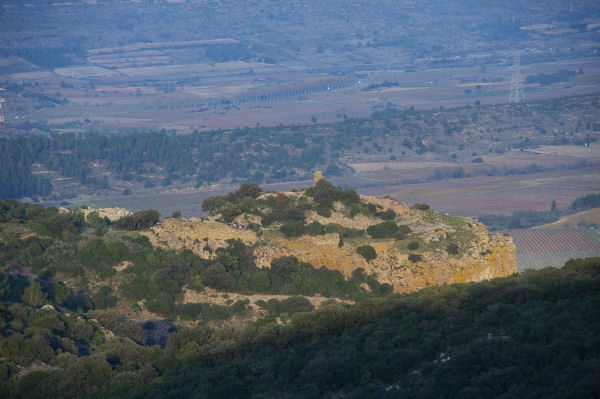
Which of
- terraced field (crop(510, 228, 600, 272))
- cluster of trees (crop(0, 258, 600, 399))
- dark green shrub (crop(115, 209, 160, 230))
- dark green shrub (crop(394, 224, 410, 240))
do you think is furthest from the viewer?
terraced field (crop(510, 228, 600, 272))

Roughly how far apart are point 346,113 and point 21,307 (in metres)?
145

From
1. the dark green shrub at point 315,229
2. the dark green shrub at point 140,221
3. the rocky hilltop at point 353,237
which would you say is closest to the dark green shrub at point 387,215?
the rocky hilltop at point 353,237

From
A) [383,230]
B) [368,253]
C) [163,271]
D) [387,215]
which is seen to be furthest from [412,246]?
[163,271]

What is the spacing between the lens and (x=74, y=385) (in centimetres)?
2039

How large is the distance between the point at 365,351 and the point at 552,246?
58.1m

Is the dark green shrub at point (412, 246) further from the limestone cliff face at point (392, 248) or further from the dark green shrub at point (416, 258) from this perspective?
the dark green shrub at point (416, 258)

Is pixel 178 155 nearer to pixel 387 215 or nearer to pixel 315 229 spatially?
pixel 387 215

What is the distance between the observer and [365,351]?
19703 mm

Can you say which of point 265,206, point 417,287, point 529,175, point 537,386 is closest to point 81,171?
point 529,175

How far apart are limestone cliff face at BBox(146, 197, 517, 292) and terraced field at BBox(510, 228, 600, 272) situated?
32.8 meters

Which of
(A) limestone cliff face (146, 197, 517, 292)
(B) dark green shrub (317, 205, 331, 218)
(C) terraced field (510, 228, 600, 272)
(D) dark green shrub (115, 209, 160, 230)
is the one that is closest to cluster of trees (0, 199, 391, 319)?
(A) limestone cliff face (146, 197, 517, 292)

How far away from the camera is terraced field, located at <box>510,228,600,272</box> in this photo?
Result: 2702 inches

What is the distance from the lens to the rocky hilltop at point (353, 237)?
32.3m

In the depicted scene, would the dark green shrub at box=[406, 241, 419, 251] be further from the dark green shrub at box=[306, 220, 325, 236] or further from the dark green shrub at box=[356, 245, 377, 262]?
the dark green shrub at box=[306, 220, 325, 236]
